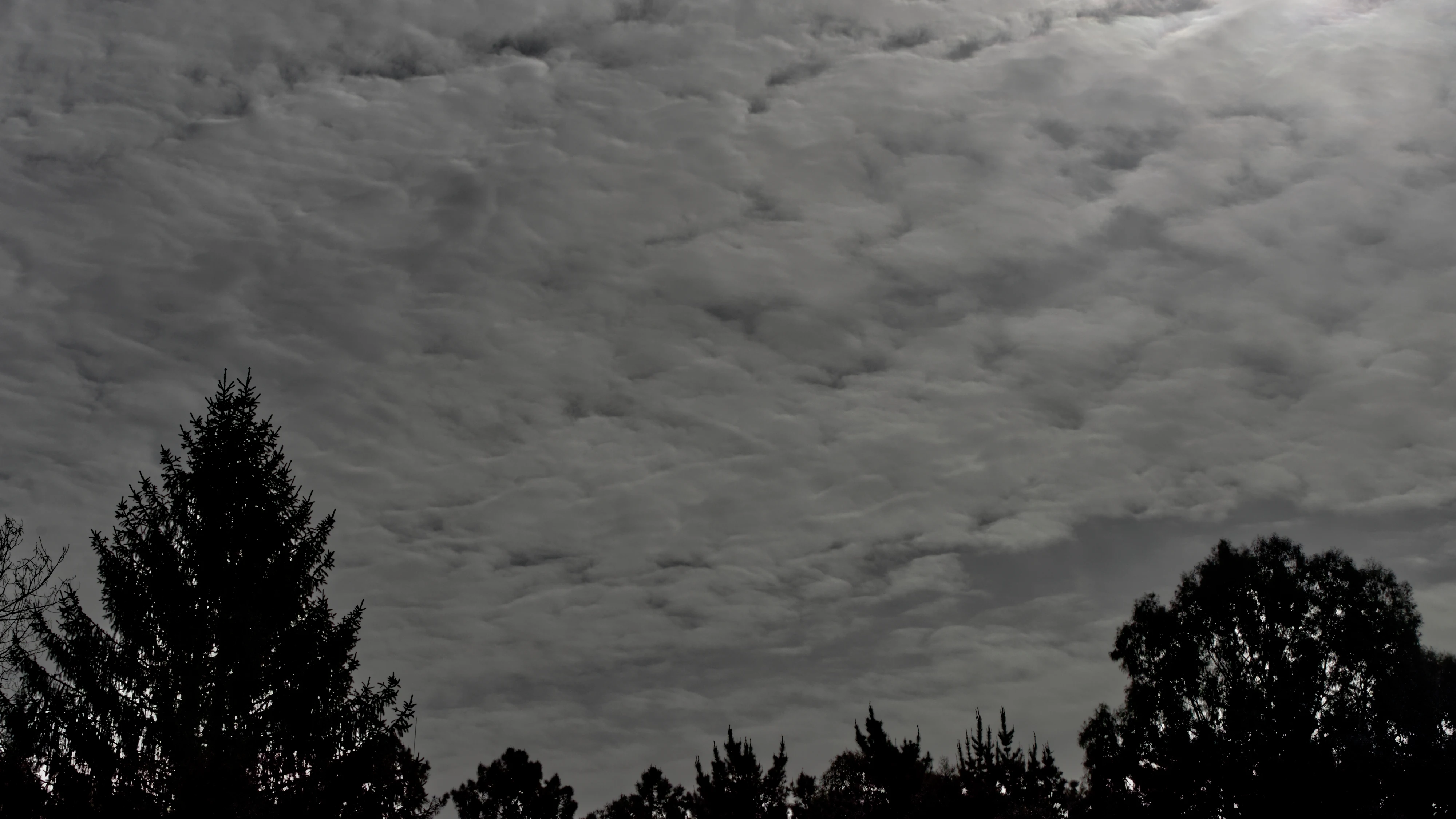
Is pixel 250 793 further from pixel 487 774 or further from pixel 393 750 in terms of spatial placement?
pixel 487 774

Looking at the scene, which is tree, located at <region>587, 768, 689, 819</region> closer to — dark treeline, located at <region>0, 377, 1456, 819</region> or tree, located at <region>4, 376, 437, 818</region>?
dark treeline, located at <region>0, 377, 1456, 819</region>

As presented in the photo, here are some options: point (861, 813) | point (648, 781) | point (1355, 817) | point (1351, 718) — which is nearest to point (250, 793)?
point (861, 813)

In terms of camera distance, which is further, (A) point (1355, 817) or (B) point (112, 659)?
(A) point (1355, 817)

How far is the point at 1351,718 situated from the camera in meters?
59.8

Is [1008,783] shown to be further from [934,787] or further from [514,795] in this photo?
[514,795]

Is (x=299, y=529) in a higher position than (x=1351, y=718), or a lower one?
higher

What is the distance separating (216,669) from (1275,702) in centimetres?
5277

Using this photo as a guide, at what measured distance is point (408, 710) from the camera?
34.2 m

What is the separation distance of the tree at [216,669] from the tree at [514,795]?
60511 mm

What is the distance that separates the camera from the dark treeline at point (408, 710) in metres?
29.2

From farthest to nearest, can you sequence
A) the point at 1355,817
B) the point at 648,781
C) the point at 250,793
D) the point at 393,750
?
1. the point at 648,781
2. the point at 1355,817
3. the point at 393,750
4. the point at 250,793

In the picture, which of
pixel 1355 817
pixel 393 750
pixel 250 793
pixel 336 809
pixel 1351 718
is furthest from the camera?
pixel 1351 718

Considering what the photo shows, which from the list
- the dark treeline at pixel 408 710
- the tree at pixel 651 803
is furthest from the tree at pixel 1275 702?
the tree at pixel 651 803

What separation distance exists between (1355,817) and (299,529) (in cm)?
4970
